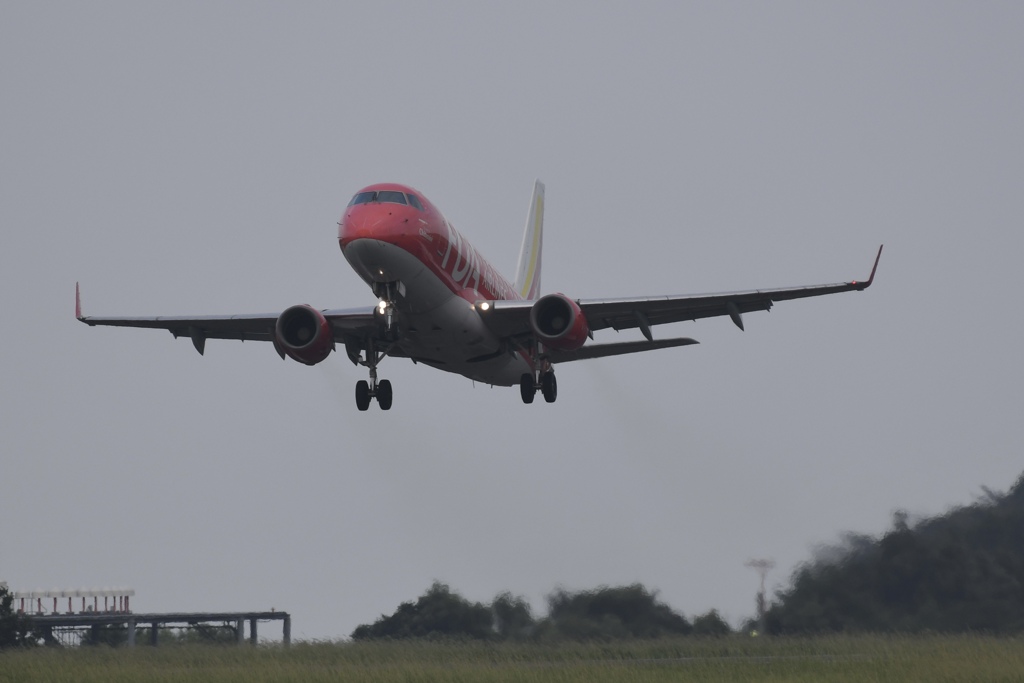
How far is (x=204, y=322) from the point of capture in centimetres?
3922

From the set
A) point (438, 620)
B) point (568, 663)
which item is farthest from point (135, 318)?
point (568, 663)

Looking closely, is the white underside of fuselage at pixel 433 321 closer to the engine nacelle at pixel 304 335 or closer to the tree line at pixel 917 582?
the engine nacelle at pixel 304 335

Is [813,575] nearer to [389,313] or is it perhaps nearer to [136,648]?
[389,313]

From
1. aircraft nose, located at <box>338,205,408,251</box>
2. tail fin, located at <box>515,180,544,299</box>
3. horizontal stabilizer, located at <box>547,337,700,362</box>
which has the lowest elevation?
horizontal stabilizer, located at <box>547,337,700,362</box>

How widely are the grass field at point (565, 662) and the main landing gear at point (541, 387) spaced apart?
21.9 feet

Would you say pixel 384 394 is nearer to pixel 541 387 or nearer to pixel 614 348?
pixel 541 387

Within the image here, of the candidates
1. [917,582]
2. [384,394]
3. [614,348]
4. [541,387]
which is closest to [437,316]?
[384,394]

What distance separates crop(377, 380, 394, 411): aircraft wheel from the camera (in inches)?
1529

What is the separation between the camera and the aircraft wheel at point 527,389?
39.8m

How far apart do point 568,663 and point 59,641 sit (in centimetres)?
1808

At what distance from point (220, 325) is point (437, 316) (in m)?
7.70

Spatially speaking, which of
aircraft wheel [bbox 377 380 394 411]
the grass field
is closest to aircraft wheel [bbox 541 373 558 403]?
aircraft wheel [bbox 377 380 394 411]

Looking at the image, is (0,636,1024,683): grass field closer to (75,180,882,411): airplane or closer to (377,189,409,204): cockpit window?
(75,180,882,411): airplane

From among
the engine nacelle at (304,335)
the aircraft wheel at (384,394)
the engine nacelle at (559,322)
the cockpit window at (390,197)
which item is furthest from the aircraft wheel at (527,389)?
the cockpit window at (390,197)
